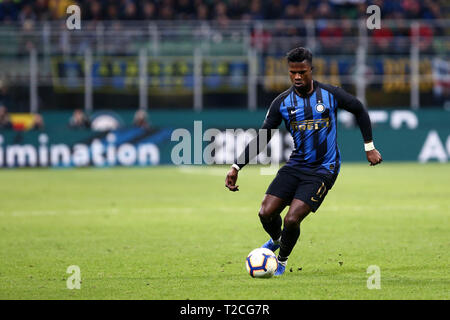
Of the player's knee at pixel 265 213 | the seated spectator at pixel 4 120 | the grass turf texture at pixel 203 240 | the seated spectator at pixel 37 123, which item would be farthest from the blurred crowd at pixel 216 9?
the player's knee at pixel 265 213

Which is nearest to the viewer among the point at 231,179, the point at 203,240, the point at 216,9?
the point at 231,179

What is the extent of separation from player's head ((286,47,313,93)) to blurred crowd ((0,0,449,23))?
18.2 metres

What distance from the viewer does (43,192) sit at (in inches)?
656

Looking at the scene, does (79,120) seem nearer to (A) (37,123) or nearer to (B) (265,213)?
(A) (37,123)

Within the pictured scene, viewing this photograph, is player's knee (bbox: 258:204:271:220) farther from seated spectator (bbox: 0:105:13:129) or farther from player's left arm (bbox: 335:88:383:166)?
seated spectator (bbox: 0:105:13:129)

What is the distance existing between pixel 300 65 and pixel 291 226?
145cm

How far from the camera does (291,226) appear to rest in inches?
301

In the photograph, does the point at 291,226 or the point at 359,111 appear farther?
the point at 359,111

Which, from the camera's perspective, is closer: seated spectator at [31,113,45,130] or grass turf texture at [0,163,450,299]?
grass turf texture at [0,163,450,299]

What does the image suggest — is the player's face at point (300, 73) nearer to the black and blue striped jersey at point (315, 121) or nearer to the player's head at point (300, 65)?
the player's head at point (300, 65)

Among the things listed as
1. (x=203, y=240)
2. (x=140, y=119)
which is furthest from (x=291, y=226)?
(x=140, y=119)

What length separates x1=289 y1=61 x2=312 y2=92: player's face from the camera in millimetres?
7463

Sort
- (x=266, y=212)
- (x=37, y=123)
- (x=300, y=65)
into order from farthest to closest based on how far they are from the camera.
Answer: (x=37, y=123) → (x=266, y=212) → (x=300, y=65)

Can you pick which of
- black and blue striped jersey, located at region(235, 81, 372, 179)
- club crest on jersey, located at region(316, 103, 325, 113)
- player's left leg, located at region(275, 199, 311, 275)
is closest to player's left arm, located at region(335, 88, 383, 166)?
black and blue striped jersey, located at region(235, 81, 372, 179)
